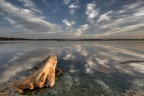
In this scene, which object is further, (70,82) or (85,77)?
(85,77)

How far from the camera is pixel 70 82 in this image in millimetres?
14766

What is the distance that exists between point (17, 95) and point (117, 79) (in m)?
9.98

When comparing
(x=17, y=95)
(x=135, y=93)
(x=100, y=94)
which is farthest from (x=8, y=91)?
(x=135, y=93)

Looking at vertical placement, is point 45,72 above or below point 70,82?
above

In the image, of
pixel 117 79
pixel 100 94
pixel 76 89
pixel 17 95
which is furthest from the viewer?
pixel 117 79

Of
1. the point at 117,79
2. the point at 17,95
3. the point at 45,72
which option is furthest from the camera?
the point at 117,79

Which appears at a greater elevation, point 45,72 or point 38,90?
point 45,72

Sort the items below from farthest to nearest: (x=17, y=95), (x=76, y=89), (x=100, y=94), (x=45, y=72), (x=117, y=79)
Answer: (x=117, y=79), (x=45, y=72), (x=76, y=89), (x=100, y=94), (x=17, y=95)

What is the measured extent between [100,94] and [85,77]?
461 centimetres

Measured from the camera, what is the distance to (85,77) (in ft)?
54.3

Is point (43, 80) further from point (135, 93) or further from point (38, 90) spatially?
point (135, 93)

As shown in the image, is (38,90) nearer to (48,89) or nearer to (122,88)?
(48,89)

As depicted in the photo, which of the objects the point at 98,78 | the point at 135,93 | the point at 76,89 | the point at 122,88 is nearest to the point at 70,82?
the point at 76,89

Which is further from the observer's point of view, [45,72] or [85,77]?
[85,77]
